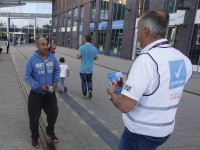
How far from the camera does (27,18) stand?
47906mm

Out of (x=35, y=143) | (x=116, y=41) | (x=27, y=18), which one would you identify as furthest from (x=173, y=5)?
(x=27, y=18)

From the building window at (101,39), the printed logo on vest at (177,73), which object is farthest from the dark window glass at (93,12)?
the printed logo on vest at (177,73)

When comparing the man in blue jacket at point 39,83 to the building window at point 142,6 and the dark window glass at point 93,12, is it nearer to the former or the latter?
the building window at point 142,6

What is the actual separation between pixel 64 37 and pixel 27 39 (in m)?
14.2

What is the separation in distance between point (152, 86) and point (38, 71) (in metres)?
2.00

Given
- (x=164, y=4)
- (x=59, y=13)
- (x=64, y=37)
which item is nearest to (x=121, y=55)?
(x=164, y=4)

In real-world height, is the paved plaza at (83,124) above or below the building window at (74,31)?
below

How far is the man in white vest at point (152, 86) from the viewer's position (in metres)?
1.28

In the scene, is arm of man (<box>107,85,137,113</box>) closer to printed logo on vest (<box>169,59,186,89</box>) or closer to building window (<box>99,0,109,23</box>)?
printed logo on vest (<box>169,59,186,89</box>)

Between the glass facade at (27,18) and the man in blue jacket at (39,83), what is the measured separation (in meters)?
47.8

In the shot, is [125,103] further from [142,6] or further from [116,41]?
[116,41]

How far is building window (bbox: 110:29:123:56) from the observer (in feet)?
66.5

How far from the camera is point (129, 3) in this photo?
18438mm

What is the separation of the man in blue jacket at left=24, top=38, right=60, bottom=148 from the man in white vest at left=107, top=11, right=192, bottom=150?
1.69 m
